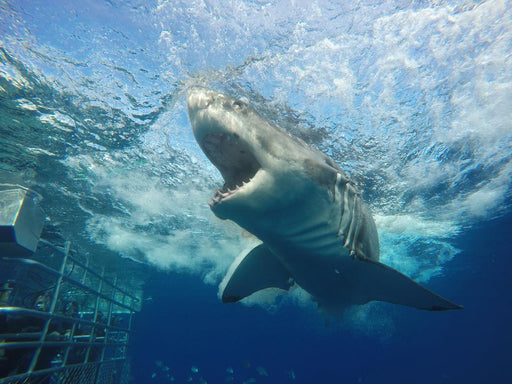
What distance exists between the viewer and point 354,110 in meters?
8.64

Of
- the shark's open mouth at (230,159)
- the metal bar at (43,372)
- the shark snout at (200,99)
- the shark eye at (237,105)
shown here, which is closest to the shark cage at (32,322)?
the metal bar at (43,372)

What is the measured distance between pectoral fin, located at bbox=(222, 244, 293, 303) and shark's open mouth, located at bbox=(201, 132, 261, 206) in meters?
2.30

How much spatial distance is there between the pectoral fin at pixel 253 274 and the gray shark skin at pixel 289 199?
0.73 m

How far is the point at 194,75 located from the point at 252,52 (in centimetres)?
187

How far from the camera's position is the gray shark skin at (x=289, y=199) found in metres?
2.69

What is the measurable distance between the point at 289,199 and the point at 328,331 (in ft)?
244

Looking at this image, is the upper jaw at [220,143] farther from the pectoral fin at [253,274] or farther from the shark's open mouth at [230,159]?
the pectoral fin at [253,274]

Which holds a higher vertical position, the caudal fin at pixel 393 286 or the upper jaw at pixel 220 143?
the upper jaw at pixel 220 143

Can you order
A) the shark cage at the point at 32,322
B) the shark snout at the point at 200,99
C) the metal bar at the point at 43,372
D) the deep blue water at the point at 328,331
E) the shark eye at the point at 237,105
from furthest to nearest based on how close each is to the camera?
1. the deep blue water at the point at 328,331
2. the shark cage at the point at 32,322
3. the metal bar at the point at 43,372
4. the shark eye at the point at 237,105
5. the shark snout at the point at 200,99

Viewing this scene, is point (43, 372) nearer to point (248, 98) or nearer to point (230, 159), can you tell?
point (230, 159)

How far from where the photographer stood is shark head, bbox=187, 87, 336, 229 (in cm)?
267

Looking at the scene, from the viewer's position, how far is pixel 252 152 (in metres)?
2.73

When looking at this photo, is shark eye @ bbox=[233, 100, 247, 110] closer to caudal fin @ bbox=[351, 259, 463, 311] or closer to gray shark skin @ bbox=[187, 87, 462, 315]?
gray shark skin @ bbox=[187, 87, 462, 315]

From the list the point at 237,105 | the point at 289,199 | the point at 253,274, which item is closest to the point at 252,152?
the point at 237,105
